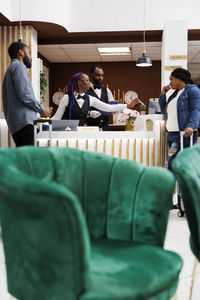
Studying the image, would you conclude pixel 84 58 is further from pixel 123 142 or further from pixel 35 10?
pixel 123 142

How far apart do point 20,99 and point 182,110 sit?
1.52 meters

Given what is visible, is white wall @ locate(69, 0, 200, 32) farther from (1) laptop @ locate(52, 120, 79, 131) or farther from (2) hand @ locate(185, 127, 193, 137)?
(2) hand @ locate(185, 127, 193, 137)

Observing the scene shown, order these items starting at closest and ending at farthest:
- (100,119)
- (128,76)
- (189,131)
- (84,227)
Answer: (84,227)
(189,131)
(100,119)
(128,76)

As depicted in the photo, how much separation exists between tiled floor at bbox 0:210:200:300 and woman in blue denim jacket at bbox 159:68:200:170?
73cm

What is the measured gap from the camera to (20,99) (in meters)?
3.13

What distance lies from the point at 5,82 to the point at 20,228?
242cm

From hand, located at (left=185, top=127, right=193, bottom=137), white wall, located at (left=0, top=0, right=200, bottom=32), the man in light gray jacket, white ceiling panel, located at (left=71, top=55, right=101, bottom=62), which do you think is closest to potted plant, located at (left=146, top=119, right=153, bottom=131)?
hand, located at (left=185, top=127, right=193, bottom=137)

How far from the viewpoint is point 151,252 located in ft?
3.98

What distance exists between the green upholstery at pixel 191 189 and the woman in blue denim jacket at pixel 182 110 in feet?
6.85

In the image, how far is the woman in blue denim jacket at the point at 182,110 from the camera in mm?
3460

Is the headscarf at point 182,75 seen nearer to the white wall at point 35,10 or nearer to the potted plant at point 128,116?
the potted plant at point 128,116

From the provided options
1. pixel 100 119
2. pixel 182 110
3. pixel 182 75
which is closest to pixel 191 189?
pixel 182 110

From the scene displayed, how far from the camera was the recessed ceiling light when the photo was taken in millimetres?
8711

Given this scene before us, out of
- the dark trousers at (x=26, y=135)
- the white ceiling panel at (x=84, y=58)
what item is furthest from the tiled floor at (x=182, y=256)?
the white ceiling panel at (x=84, y=58)
